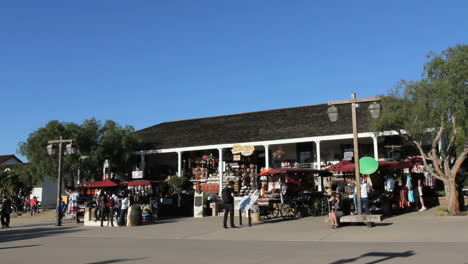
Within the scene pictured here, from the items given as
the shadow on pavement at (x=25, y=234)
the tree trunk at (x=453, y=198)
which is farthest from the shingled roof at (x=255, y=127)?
the shadow on pavement at (x=25, y=234)

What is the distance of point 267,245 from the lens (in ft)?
35.0

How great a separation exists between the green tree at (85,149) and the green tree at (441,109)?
1763 cm

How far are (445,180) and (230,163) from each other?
14764mm

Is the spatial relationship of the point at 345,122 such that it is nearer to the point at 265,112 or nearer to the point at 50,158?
the point at 265,112

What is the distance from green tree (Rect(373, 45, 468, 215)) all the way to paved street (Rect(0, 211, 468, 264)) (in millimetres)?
2384

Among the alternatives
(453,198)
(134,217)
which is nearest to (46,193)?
(134,217)

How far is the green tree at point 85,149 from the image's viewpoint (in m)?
27.1

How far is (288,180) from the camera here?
2167cm

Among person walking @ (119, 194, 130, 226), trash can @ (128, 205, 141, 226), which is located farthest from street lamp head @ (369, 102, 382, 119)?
person walking @ (119, 194, 130, 226)

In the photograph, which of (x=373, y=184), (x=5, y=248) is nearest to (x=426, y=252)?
(x=5, y=248)

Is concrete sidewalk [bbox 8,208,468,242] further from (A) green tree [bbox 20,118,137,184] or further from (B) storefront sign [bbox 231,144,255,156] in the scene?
(A) green tree [bbox 20,118,137,184]

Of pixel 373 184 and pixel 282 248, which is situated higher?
pixel 373 184

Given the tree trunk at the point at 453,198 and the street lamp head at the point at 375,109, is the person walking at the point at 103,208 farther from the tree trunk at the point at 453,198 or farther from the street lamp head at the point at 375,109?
the tree trunk at the point at 453,198

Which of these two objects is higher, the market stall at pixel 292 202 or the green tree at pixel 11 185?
the green tree at pixel 11 185
